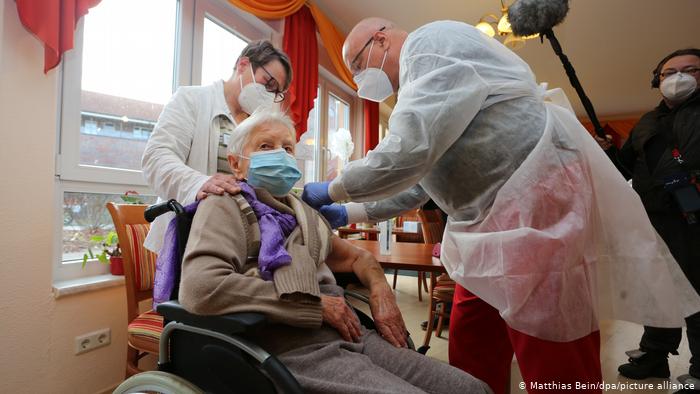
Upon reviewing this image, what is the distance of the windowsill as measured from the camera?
1.71 m

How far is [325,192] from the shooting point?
48.5 inches

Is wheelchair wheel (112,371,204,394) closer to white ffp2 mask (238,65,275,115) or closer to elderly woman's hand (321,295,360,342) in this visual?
elderly woman's hand (321,295,360,342)

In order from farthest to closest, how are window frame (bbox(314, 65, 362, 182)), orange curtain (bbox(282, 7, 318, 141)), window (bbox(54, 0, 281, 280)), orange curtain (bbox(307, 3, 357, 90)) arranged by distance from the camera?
window frame (bbox(314, 65, 362, 182)) < orange curtain (bbox(307, 3, 357, 90)) < orange curtain (bbox(282, 7, 318, 141)) < window (bbox(54, 0, 281, 280))

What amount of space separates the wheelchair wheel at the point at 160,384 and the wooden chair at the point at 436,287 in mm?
1921

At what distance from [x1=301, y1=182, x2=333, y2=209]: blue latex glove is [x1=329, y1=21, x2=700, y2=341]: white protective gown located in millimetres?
156

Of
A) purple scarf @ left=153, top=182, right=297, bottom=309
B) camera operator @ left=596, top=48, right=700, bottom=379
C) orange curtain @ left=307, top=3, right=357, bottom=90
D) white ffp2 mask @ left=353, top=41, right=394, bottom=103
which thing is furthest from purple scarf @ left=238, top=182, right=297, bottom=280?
orange curtain @ left=307, top=3, right=357, bottom=90

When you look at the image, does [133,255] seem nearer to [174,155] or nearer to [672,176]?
[174,155]

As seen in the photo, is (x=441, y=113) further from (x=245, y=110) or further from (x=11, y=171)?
(x=11, y=171)

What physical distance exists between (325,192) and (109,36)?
1881 millimetres

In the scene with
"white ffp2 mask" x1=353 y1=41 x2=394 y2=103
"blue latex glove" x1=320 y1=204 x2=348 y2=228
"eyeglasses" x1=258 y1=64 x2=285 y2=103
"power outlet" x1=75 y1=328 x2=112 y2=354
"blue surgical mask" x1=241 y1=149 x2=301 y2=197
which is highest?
"eyeglasses" x1=258 y1=64 x2=285 y2=103

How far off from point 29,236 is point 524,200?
76.7 inches

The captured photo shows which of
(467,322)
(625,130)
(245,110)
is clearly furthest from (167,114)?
(625,130)

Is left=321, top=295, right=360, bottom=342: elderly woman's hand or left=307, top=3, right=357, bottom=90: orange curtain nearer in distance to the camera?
left=321, top=295, right=360, bottom=342: elderly woman's hand

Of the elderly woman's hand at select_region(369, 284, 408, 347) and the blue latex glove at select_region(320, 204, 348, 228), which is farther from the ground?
the blue latex glove at select_region(320, 204, 348, 228)
